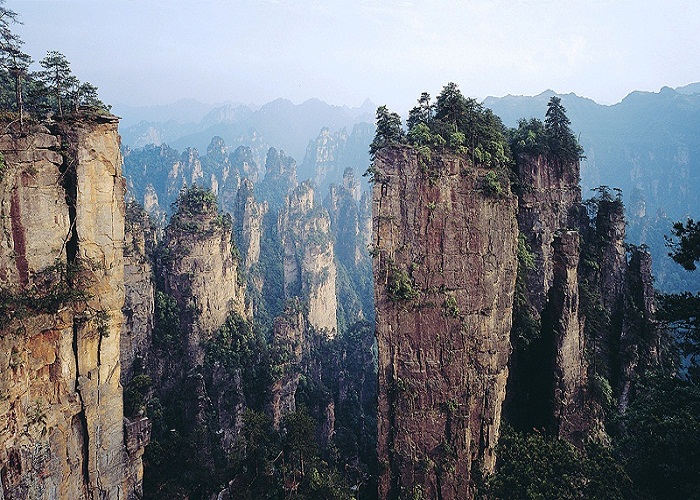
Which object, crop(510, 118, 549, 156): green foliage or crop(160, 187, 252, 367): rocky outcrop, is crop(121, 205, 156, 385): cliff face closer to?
crop(160, 187, 252, 367): rocky outcrop

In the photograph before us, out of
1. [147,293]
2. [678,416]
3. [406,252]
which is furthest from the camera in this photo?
[147,293]

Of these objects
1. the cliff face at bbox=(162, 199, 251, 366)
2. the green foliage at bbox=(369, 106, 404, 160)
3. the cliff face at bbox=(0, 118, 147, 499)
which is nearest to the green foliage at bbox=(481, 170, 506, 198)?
the green foliage at bbox=(369, 106, 404, 160)

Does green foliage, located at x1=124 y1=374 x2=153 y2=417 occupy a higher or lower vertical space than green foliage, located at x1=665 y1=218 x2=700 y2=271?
lower

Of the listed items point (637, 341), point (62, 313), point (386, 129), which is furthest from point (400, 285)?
point (637, 341)

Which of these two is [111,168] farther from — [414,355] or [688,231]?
[688,231]

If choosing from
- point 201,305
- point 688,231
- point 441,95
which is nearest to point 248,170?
point 201,305

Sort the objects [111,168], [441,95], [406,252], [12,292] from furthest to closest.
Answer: [441,95] → [406,252] → [111,168] → [12,292]

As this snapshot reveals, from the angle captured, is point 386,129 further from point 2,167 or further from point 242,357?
point 242,357
